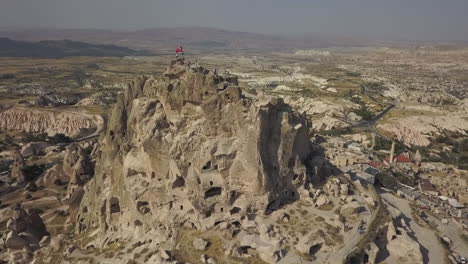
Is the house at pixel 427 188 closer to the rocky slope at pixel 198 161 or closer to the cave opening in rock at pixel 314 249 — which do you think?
the rocky slope at pixel 198 161

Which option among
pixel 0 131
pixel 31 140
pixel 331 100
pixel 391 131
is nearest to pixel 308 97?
pixel 331 100

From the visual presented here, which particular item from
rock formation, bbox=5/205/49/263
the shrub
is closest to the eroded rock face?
rock formation, bbox=5/205/49/263

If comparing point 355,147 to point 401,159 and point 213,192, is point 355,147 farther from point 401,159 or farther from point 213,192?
point 213,192

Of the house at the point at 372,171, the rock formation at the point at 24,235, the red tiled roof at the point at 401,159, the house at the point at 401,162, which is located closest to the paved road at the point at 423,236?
the house at the point at 372,171

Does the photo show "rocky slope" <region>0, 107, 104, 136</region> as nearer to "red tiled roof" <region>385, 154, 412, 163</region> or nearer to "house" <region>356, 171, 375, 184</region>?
"house" <region>356, 171, 375, 184</region>

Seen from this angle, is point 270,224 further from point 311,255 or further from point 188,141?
point 188,141

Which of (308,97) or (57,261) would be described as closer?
(57,261)
